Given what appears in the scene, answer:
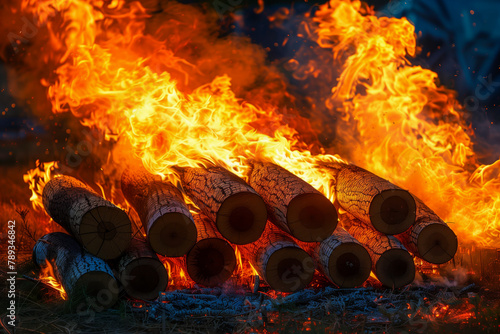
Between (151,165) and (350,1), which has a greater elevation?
(350,1)

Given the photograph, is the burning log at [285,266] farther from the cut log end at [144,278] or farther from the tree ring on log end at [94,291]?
the tree ring on log end at [94,291]

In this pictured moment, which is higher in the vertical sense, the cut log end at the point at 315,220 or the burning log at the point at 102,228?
the cut log end at the point at 315,220

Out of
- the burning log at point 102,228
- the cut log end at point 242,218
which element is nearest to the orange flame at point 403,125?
the cut log end at point 242,218

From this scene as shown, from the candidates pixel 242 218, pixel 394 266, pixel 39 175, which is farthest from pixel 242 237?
pixel 39 175

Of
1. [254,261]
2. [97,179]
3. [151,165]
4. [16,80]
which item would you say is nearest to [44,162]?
[97,179]

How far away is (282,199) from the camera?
5.43 m

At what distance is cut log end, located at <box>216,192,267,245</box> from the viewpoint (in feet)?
17.4

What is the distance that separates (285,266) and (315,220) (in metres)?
0.62

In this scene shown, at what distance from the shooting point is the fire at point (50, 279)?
206 inches

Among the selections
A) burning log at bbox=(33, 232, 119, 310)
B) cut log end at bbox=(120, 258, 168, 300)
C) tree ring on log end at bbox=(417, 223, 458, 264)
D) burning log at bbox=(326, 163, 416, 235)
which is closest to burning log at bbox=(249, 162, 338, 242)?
burning log at bbox=(326, 163, 416, 235)

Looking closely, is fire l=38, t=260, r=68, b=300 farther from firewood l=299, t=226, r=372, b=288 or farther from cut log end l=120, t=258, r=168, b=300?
firewood l=299, t=226, r=372, b=288

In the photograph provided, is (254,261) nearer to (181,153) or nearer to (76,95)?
(181,153)

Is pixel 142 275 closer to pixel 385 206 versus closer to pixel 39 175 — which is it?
pixel 385 206

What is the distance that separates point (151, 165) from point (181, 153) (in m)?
0.44
